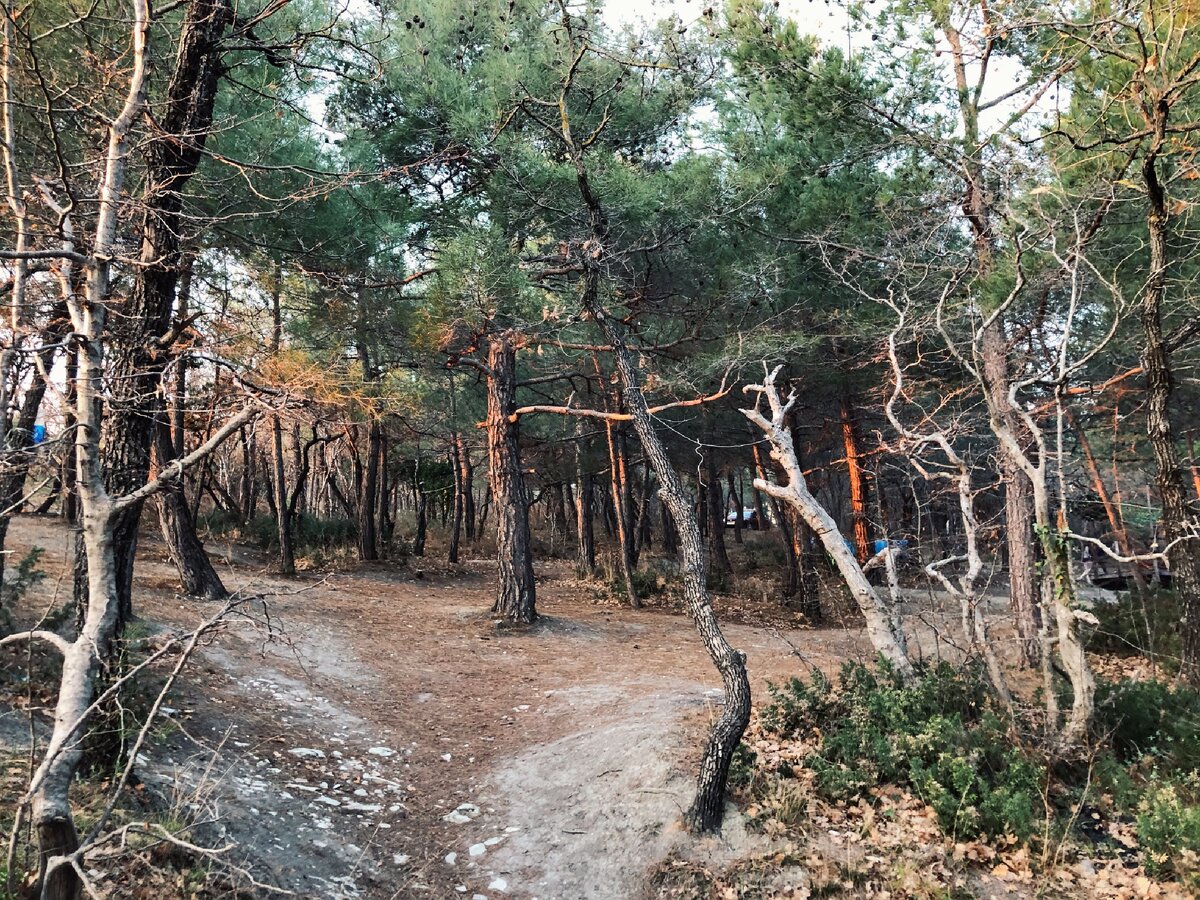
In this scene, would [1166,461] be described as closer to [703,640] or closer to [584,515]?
[703,640]

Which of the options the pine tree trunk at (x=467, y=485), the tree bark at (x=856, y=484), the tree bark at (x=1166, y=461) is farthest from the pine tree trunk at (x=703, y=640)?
the pine tree trunk at (x=467, y=485)

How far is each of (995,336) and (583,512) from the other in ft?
33.7

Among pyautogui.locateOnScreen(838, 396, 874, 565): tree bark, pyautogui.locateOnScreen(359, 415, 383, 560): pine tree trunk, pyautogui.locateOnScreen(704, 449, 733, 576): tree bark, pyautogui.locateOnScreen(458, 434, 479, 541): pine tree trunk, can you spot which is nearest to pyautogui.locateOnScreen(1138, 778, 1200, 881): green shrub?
pyautogui.locateOnScreen(838, 396, 874, 565): tree bark

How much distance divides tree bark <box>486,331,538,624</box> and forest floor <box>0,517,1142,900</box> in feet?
1.67

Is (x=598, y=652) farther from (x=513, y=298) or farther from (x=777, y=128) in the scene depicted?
(x=777, y=128)

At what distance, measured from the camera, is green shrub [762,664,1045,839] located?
4875mm

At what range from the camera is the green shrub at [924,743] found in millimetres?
4875

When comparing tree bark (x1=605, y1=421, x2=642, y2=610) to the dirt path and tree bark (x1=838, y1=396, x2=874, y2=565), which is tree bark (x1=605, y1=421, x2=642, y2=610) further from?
tree bark (x1=838, y1=396, x2=874, y2=565)

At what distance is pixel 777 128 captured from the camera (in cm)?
1134

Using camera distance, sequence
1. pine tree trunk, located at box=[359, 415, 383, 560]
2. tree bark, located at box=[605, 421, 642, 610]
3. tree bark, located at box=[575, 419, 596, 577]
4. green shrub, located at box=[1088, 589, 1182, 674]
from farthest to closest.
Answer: tree bark, located at box=[575, 419, 596, 577] → pine tree trunk, located at box=[359, 415, 383, 560] → tree bark, located at box=[605, 421, 642, 610] → green shrub, located at box=[1088, 589, 1182, 674]

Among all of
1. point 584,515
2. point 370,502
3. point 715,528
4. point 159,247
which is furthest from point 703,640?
point 715,528

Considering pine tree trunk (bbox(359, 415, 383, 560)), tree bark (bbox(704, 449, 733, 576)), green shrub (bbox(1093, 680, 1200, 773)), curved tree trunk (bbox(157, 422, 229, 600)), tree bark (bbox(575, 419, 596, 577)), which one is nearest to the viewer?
green shrub (bbox(1093, 680, 1200, 773))

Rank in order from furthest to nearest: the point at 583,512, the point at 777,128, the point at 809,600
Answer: the point at 583,512, the point at 809,600, the point at 777,128

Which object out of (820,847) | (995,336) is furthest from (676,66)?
(820,847)
